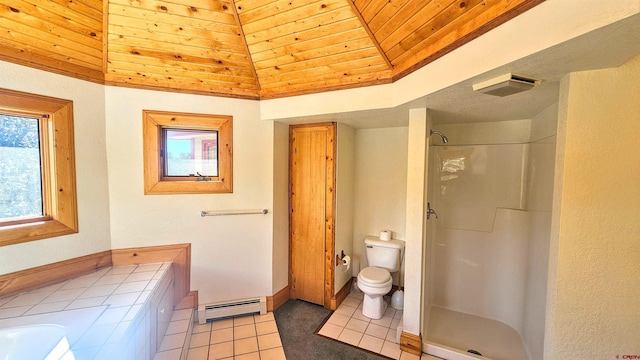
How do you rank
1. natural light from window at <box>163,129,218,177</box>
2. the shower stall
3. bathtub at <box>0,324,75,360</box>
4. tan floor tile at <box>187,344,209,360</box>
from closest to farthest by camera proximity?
bathtub at <box>0,324,75,360</box> → tan floor tile at <box>187,344,209,360</box> → the shower stall → natural light from window at <box>163,129,218,177</box>

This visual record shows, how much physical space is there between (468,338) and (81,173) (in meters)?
3.50

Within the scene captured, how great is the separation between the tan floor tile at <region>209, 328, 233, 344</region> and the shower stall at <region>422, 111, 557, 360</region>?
166 centimetres

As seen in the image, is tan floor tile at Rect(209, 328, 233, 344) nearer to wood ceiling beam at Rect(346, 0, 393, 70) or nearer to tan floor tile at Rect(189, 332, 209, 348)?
tan floor tile at Rect(189, 332, 209, 348)

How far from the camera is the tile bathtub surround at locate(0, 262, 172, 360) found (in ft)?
3.99

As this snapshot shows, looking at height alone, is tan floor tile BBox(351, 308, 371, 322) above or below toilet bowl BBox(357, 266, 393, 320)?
below

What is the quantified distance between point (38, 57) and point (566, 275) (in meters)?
3.45

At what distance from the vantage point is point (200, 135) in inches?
89.0

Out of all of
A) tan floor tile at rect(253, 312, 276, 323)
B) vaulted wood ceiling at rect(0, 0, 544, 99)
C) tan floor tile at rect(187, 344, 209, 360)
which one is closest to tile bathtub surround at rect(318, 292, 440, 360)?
tan floor tile at rect(253, 312, 276, 323)

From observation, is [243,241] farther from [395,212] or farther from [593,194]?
[593,194]

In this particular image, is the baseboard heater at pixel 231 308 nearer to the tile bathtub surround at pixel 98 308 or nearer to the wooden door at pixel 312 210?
the wooden door at pixel 312 210

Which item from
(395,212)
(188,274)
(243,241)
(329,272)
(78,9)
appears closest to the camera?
(78,9)

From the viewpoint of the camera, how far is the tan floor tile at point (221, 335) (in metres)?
2.04

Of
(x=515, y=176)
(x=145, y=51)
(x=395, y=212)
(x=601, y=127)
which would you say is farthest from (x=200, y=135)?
(x=515, y=176)

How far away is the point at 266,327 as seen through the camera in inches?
87.4
